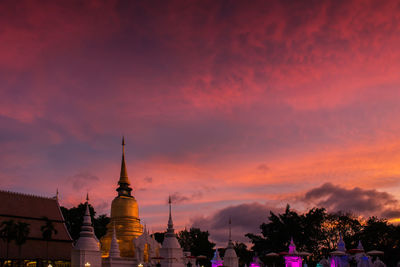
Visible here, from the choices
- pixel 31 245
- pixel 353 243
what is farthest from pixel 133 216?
pixel 353 243

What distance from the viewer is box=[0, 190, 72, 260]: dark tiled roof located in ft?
147

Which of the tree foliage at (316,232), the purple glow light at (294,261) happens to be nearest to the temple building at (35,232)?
the purple glow light at (294,261)

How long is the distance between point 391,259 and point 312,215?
700 inches

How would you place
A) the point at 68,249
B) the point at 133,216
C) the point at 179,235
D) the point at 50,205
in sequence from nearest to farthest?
the point at 68,249, the point at 50,205, the point at 133,216, the point at 179,235

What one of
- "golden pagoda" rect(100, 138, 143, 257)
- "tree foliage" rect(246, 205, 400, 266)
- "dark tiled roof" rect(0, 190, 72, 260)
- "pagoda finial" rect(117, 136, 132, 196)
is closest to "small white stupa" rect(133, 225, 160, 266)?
"golden pagoda" rect(100, 138, 143, 257)

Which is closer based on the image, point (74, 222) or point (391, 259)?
point (391, 259)

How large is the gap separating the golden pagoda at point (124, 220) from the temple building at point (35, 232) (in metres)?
8.95

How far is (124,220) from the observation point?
62594 millimetres

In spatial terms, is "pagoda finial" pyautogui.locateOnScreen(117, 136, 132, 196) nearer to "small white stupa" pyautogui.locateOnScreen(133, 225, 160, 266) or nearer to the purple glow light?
"small white stupa" pyautogui.locateOnScreen(133, 225, 160, 266)

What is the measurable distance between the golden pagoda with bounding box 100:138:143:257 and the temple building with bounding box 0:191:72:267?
8.95 meters

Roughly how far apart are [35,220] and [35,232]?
6.50 ft

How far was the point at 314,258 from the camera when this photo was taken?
77.8m

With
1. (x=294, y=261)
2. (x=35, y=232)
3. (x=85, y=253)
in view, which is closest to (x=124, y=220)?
(x=35, y=232)

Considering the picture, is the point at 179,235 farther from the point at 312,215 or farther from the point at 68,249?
the point at 68,249
